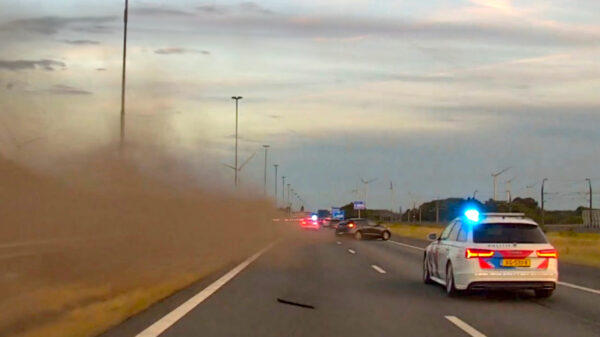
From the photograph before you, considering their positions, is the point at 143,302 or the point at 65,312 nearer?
the point at 65,312

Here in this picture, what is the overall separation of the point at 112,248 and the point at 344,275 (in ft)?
22.0

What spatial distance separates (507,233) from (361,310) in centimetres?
367

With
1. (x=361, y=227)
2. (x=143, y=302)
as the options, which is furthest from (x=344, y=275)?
(x=361, y=227)

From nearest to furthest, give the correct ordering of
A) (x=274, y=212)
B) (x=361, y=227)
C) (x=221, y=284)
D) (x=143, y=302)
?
1. (x=143, y=302)
2. (x=221, y=284)
3. (x=361, y=227)
4. (x=274, y=212)

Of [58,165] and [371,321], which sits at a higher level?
[58,165]

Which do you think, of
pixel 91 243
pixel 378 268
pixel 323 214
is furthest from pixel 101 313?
pixel 323 214

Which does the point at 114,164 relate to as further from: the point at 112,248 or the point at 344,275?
the point at 344,275

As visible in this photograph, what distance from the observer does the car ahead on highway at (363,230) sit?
50.1 m

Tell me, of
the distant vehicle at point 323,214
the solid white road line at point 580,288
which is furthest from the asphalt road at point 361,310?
the distant vehicle at point 323,214

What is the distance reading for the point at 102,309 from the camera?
1290 cm

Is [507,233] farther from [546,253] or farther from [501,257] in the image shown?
[546,253]

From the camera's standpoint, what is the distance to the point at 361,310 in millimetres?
13242

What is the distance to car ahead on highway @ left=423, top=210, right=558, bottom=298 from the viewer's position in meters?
14.6

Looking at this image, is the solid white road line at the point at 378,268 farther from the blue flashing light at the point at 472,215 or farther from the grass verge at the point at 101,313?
the grass verge at the point at 101,313
